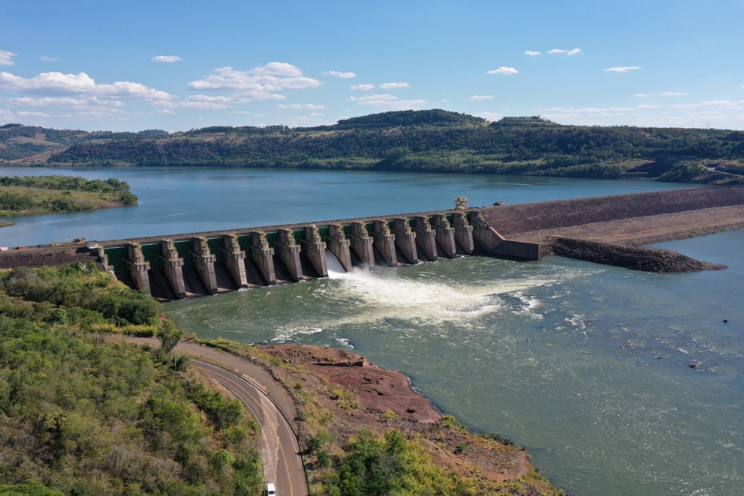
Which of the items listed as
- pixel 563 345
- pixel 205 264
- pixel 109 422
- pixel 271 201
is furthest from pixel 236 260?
pixel 271 201

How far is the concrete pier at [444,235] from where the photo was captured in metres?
63.4

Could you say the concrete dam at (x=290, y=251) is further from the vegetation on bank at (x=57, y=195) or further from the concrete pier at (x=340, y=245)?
the vegetation on bank at (x=57, y=195)

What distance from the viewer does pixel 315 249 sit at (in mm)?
52875

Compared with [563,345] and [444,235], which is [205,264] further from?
[563,345]

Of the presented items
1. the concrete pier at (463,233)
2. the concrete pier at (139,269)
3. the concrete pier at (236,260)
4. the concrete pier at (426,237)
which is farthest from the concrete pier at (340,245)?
the concrete pier at (139,269)

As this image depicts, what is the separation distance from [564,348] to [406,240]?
26.2 metres

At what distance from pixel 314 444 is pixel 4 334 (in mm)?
13357

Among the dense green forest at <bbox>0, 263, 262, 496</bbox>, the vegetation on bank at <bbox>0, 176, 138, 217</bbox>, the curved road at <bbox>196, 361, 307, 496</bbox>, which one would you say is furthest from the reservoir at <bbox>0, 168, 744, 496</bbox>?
the vegetation on bank at <bbox>0, 176, 138, 217</bbox>

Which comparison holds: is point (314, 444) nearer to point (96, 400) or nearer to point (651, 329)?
point (96, 400)

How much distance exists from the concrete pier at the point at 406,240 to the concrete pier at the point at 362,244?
4179 mm

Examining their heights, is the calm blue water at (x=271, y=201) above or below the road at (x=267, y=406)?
above

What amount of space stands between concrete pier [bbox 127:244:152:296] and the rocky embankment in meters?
40.1

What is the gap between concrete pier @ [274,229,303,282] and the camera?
5122 cm

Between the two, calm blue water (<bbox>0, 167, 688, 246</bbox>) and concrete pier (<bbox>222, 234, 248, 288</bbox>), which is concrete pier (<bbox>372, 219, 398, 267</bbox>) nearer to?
concrete pier (<bbox>222, 234, 248, 288</bbox>)
